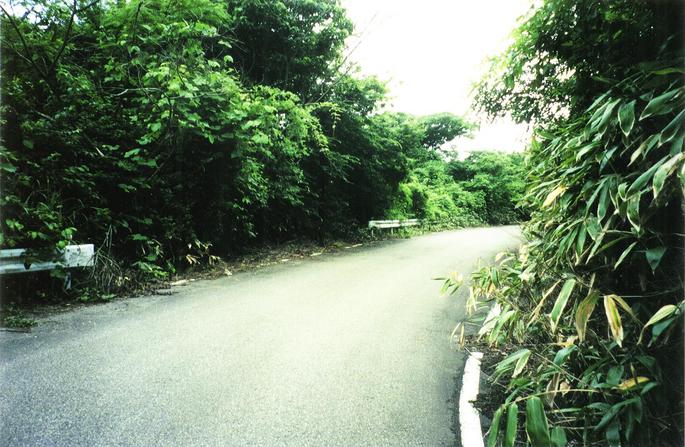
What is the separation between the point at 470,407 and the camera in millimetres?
2686

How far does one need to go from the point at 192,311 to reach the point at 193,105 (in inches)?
146

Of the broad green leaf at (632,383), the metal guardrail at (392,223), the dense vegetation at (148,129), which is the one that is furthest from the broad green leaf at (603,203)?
the metal guardrail at (392,223)

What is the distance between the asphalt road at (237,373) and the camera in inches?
92.0

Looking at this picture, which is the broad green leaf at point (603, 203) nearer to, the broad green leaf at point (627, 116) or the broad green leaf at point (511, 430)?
the broad green leaf at point (627, 116)

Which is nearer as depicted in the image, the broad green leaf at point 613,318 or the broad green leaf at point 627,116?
the broad green leaf at point 613,318

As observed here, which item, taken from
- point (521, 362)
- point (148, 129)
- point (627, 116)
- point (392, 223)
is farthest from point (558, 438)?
point (392, 223)

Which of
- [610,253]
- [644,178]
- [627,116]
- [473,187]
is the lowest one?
[610,253]

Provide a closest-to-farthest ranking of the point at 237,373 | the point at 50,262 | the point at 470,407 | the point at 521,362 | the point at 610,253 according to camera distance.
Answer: the point at 521,362, the point at 610,253, the point at 470,407, the point at 237,373, the point at 50,262

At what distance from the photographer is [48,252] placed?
16.0 feet

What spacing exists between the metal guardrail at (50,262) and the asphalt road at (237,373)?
0.74 m

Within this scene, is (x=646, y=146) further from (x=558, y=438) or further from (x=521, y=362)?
(x=558, y=438)

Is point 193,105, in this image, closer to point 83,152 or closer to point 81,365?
point 83,152

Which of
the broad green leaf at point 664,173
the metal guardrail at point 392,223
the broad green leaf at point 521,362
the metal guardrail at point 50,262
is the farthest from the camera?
the metal guardrail at point 392,223

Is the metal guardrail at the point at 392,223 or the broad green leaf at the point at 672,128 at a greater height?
the broad green leaf at the point at 672,128
